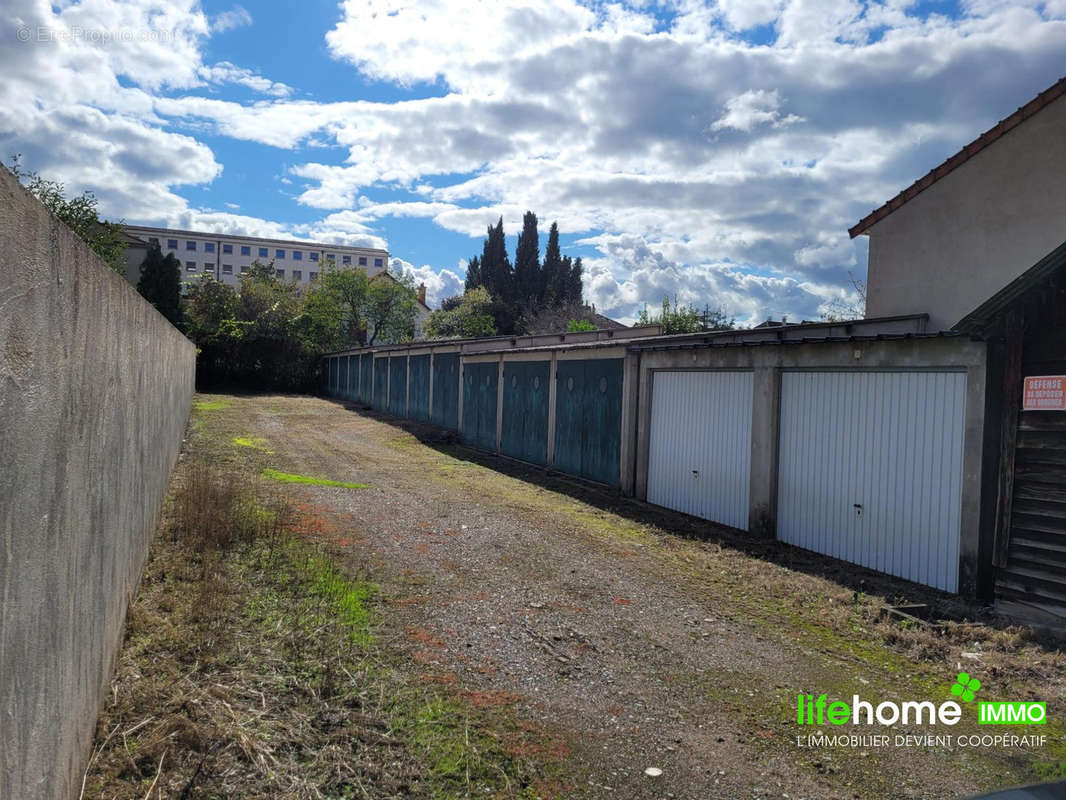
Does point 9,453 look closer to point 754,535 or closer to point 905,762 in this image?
point 905,762

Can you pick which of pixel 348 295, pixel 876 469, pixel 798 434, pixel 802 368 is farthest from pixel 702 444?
pixel 348 295

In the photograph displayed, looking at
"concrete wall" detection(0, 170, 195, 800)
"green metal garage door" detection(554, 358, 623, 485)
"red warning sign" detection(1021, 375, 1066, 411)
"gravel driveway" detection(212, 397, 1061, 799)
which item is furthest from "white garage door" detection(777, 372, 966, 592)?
"concrete wall" detection(0, 170, 195, 800)

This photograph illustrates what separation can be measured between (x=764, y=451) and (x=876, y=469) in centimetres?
179

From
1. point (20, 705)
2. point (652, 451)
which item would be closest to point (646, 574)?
point (652, 451)

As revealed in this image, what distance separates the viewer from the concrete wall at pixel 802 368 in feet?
23.1

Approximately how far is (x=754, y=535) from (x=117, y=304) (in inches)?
329

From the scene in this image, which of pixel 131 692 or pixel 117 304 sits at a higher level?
pixel 117 304

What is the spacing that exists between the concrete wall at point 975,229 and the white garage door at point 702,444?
7259mm

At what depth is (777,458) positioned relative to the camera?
9.65 metres

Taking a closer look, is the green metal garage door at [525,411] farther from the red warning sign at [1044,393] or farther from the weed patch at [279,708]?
the red warning sign at [1044,393]

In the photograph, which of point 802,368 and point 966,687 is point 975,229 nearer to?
point 802,368

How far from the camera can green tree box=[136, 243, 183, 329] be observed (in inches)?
1679

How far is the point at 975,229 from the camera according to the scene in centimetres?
1468

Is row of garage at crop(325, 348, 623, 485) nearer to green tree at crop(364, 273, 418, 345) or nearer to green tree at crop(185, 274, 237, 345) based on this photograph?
green tree at crop(185, 274, 237, 345)
